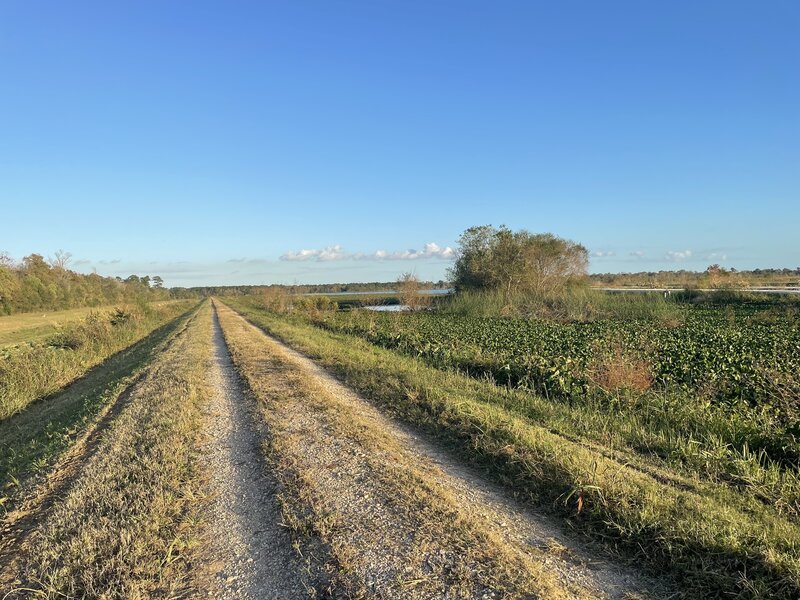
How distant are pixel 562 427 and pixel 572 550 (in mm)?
3723

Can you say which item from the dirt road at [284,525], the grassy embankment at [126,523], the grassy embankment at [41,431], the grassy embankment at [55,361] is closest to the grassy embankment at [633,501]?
the dirt road at [284,525]

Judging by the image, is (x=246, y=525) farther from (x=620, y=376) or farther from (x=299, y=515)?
(x=620, y=376)

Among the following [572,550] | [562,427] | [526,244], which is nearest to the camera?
[572,550]

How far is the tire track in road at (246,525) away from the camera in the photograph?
3.47 metres

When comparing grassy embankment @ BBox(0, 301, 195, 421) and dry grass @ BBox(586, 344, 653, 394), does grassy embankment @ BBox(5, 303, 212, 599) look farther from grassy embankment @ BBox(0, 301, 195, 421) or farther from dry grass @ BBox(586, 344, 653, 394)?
grassy embankment @ BBox(0, 301, 195, 421)

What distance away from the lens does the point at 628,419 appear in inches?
316

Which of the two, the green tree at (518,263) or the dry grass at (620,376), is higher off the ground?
the green tree at (518,263)

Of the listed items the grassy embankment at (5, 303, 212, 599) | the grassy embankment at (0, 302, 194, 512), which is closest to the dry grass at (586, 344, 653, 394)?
the grassy embankment at (5, 303, 212, 599)

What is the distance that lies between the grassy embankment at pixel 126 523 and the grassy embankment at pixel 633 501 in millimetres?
3456

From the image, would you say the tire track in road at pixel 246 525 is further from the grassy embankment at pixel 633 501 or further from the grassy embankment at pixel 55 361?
the grassy embankment at pixel 55 361

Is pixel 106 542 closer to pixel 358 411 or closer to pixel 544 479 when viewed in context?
pixel 544 479

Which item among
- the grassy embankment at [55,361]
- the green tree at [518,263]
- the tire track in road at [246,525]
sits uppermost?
the green tree at [518,263]

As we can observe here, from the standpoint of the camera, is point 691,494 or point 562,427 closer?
point 691,494

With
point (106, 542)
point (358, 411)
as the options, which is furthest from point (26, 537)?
point (358, 411)
